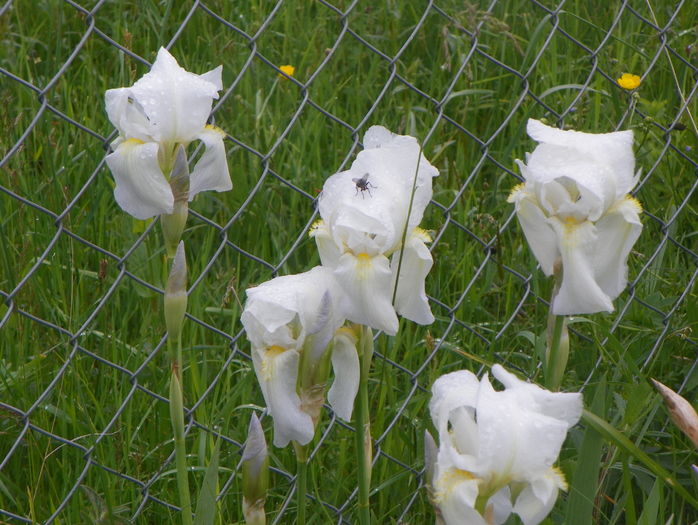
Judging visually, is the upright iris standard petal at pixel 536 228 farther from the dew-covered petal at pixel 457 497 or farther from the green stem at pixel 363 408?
the dew-covered petal at pixel 457 497

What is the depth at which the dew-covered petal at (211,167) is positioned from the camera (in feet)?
4.71

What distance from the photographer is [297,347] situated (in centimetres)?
122

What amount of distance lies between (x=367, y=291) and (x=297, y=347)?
0.10 meters

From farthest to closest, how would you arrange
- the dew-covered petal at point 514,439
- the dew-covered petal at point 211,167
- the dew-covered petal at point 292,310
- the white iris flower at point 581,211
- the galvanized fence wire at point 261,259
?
the galvanized fence wire at point 261,259, the dew-covered petal at point 211,167, the white iris flower at point 581,211, the dew-covered petal at point 292,310, the dew-covered petal at point 514,439

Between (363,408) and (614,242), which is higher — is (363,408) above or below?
below

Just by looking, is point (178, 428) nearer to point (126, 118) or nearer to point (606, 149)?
point (126, 118)

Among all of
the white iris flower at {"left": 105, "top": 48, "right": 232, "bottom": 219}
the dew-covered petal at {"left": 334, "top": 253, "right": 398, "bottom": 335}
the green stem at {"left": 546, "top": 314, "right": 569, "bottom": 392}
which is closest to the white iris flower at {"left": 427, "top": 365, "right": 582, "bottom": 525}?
the dew-covered petal at {"left": 334, "top": 253, "right": 398, "bottom": 335}

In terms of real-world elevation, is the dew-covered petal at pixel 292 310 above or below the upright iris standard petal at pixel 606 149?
below

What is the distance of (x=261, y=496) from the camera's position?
49.9 inches

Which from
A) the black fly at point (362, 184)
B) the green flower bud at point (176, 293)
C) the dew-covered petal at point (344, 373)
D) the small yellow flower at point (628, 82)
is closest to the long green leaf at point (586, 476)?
the dew-covered petal at point (344, 373)

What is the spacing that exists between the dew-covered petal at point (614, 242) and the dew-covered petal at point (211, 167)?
0.50 m

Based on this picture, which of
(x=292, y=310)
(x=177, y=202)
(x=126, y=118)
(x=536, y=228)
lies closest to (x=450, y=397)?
(x=292, y=310)

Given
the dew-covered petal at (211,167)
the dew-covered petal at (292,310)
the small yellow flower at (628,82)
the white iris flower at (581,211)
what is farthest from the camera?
the small yellow flower at (628,82)

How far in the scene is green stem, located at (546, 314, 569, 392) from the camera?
1.37m
